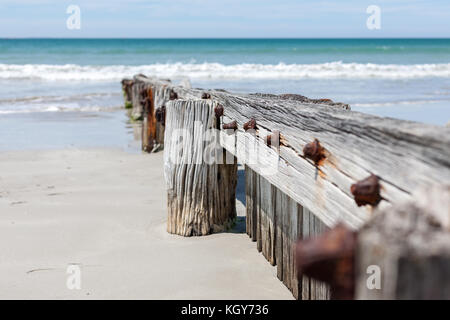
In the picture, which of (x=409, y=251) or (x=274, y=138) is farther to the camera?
(x=274, y=138)

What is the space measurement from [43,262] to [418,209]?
3.34m

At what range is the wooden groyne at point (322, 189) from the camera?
1.01 m

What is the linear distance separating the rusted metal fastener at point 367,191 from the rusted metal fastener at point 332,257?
0.71 meters

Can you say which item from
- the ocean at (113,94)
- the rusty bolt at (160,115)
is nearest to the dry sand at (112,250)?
the rusty bolt at (160,115)

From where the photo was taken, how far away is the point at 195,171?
165 inches

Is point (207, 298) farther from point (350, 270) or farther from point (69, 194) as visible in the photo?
point (69, 194)

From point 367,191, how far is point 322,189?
50cm

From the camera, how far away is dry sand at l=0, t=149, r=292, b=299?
11.1ft

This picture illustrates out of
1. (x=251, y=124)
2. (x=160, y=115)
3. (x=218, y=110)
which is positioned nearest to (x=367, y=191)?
(x=251, y=124)

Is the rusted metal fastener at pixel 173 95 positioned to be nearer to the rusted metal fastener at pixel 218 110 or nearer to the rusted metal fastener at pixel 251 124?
the rusted metal fastener at pixel 218 110

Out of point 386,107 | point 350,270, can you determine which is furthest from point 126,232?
point 386,107

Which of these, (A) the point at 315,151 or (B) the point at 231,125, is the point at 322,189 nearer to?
(A) the point at 315,151

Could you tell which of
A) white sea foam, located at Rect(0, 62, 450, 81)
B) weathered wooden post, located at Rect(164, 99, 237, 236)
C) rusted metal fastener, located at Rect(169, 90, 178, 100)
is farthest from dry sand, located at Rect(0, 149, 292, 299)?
white sea foam, located at Rect(0, 62, 450, 81)

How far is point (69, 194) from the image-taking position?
18.9 feet
